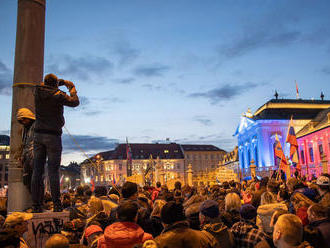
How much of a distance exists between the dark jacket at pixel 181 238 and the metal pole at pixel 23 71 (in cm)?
298

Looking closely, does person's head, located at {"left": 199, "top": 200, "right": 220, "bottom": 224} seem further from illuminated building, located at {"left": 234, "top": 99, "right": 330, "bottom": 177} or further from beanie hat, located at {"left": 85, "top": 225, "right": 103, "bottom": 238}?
illuminated building, located at {"left": 234, "top": 99, "right": 330, "bottom": 177}

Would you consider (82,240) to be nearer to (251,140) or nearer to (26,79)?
(26,79)

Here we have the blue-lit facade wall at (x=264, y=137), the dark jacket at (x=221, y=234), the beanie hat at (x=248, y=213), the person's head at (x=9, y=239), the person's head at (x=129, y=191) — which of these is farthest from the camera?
the blue-lit facade wall at (x=264, y=137)

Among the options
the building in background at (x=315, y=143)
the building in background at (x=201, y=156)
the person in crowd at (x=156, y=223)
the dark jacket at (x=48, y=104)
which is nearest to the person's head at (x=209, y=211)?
the person in crowd at (x=156, y=223)

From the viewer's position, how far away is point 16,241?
2.68 meters

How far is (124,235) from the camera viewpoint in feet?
9.57

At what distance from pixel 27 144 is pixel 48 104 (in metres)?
0.82

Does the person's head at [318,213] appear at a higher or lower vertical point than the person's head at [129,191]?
lower

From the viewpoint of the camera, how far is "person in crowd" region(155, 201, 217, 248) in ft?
9.20

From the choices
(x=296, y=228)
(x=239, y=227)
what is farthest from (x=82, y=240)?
(x=296, y=228)

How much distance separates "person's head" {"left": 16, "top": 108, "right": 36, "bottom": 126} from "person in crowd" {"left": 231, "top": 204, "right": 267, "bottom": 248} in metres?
3.38

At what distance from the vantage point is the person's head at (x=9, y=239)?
2.60 metres

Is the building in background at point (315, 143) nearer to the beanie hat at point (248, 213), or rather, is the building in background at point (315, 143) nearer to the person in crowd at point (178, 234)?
the beanie hat at point (248, 213)

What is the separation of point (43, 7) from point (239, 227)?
487cm
